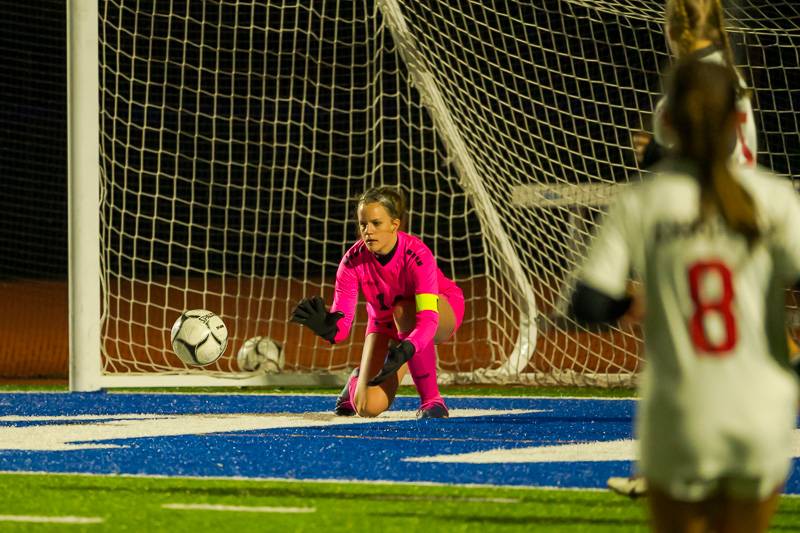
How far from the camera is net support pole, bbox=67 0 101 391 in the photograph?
31.1ft

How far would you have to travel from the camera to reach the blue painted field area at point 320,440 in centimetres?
541

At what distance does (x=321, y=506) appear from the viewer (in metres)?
4.51

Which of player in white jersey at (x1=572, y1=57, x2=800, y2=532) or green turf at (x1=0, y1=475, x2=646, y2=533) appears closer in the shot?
player in white jersey at (x1=572, y1=57, x2=800, y2=532)

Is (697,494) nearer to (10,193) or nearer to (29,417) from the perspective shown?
(29,417)

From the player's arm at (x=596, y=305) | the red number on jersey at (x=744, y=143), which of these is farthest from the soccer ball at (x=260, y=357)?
the player's arm at (x=596, y=305)

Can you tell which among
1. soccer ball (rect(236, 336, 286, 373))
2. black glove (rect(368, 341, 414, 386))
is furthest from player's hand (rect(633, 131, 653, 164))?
soccer ball (rect(236, 336, 286, 373))

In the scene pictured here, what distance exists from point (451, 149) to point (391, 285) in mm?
3012

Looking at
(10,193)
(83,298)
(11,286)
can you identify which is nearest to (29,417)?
(83,298)

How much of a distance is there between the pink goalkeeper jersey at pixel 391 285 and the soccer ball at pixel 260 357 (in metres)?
2.98

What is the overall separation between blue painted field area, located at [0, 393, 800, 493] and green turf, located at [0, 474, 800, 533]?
0.26m

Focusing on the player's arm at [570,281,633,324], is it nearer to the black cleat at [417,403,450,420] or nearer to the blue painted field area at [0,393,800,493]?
the blue painted field area at [0,393,800,493]

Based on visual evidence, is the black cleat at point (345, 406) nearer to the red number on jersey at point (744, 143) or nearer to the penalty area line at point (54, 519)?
the penalty area line at point (54, 519)

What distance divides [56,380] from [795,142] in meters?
6.62

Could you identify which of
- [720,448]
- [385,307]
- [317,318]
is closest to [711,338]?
[720,448]
